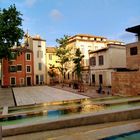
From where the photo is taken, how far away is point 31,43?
188 feet

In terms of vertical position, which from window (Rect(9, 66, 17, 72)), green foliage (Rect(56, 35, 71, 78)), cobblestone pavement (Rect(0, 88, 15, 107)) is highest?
green foliage (Rect(56, 35, 71, 78))

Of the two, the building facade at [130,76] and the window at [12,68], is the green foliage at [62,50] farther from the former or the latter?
the building facade at [130,76]

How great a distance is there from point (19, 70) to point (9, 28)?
27.1 m

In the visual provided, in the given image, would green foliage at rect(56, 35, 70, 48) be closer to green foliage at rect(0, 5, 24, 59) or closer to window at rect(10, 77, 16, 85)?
window at rect(10, 77, 16, 85)

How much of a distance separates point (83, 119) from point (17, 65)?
4511 centimetres

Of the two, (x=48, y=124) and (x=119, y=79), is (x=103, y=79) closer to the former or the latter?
(x=119, y=79)

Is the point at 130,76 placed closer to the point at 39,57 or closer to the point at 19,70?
the point at 19,70

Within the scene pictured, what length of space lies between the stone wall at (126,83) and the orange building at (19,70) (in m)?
29.9

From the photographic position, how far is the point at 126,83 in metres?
26.0

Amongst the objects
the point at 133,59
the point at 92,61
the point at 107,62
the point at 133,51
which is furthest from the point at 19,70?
the point at 133,51

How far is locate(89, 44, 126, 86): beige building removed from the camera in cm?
4088

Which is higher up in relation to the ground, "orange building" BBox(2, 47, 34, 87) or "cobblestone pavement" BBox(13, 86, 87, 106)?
"orange building" BBox(2, 47, 34, 87)

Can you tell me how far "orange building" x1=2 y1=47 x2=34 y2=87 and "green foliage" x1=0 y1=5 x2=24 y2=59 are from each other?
2385 cm

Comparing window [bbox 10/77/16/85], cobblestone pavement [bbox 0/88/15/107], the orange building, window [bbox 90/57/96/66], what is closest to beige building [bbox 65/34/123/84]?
window [bbox 90/57/96/66]
